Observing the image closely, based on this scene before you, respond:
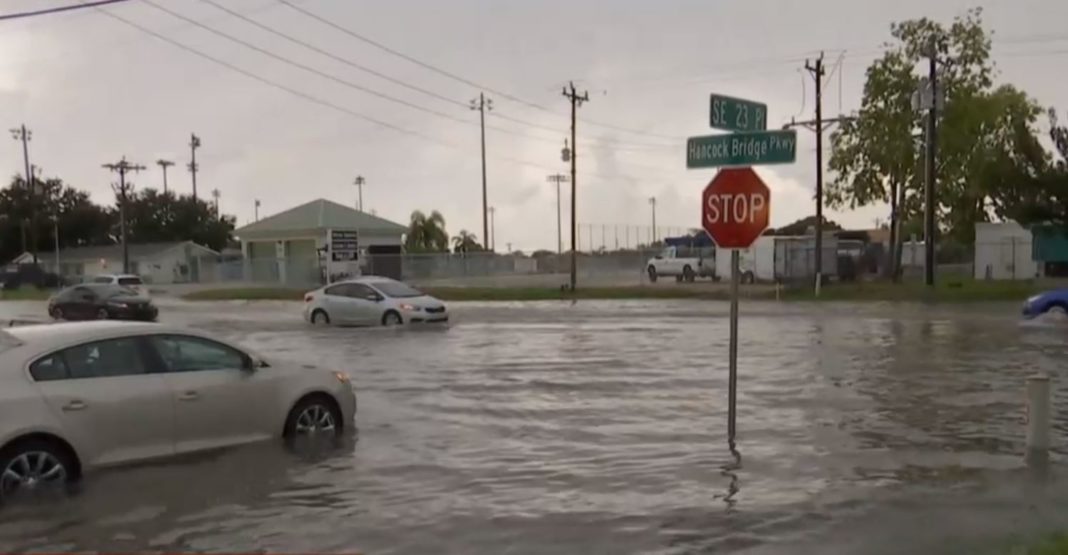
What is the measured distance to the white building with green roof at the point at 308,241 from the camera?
65188 mm

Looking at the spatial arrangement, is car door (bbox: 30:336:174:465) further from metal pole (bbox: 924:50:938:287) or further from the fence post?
metal pole (bbox: 924:50:938:287)

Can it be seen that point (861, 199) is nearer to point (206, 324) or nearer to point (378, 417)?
point (206, 324)

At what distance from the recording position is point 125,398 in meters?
9.22

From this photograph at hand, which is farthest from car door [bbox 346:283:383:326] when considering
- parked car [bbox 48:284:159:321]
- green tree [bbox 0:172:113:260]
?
green tree [bbox 0:172:113:260]

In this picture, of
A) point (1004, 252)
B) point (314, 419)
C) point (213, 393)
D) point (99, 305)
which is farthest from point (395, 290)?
point (1004, 252)

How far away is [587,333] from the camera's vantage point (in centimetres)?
2609

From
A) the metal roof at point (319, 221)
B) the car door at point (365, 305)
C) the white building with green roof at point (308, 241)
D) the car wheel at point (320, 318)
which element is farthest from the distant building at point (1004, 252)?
the metal roof at point (319, 221)

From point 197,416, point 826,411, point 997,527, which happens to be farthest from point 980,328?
point 197,416

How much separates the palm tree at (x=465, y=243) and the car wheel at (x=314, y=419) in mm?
90828

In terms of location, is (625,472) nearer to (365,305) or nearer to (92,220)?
(365,305)

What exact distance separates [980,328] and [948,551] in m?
20.1

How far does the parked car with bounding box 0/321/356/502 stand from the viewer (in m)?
8.66

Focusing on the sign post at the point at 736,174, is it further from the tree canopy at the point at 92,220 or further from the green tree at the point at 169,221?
the green tree at the point at 169,221

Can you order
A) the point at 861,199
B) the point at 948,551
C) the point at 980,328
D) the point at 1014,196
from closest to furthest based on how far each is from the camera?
the point at 948,551
the point at 980,328
the point at 1014,196
the point at 861,199
